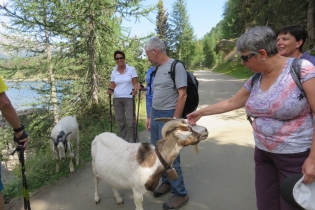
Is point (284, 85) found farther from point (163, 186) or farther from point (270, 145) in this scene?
point (163, 186)

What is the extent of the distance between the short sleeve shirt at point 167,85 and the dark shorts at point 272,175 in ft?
4.60

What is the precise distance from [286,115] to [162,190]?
8.87ft

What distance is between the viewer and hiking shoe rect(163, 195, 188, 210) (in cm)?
351

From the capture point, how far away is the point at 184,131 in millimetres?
2758

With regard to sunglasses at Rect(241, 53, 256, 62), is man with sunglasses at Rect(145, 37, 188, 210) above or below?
below

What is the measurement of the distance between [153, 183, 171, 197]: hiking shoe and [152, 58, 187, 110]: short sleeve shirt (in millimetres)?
1413

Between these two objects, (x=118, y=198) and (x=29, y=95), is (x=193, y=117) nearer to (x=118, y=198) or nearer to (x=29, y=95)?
(x=118, y=198)

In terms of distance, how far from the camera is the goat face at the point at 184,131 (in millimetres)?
2736

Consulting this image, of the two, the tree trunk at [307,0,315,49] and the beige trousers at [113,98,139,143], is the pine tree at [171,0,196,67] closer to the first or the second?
the tree trunk at [307,0,315,49]

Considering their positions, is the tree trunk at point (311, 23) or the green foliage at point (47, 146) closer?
the green foliage at point (47, 146)

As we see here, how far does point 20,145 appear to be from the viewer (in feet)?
8.96

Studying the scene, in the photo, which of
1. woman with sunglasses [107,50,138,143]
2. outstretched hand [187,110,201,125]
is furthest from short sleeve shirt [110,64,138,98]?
outstretched hand [187,110,201,125]

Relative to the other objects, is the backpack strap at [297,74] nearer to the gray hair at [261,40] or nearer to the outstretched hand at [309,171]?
the gray hair at [261,40]

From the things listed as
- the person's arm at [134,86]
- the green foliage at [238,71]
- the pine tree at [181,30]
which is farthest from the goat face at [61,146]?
the pine tree at [181,30]
